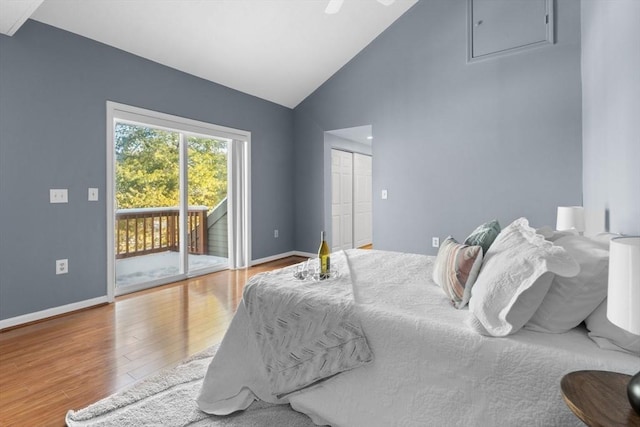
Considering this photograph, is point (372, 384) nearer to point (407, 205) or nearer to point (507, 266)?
point (507, 266)

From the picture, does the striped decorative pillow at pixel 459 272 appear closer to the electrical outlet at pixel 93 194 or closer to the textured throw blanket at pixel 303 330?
the textured throw blanket at pixel 303 330

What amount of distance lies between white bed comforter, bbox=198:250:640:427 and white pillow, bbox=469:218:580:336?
0.07 meters

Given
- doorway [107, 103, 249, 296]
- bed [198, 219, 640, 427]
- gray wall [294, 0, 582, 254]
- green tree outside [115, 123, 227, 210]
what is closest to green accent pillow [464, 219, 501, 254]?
bed [198, 219, 640, 427]

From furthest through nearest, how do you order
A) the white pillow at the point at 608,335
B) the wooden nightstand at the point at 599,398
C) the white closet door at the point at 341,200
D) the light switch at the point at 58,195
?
the white closet door at the point at 341,200 < the light switch at the point at 58,195 < the white pillow at the point at 608,335 < the wooden nightstand at the point at 599,398

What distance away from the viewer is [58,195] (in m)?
3.10

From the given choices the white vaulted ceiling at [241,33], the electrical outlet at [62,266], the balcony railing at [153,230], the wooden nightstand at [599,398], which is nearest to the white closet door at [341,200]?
the white vaulted ceiling at [241,33]

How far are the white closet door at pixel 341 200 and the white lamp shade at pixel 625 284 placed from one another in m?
4.99

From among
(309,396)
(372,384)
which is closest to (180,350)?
(309,396)

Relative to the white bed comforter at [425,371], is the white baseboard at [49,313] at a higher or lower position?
lower

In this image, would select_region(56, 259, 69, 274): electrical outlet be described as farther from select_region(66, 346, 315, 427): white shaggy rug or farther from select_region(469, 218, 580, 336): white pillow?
select_region(469, 218, 580, 336): white pillow

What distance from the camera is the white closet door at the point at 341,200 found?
19.4ft

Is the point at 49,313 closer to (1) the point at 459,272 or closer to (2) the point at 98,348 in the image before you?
(2) the point at 98,348

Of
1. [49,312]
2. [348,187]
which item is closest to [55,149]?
[49,312]

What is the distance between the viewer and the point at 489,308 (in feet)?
4.09
